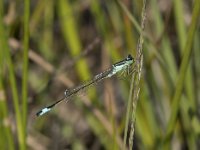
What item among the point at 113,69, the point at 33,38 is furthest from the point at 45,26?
the point at 113,69

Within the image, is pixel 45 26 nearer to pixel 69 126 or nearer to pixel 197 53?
pixel 69 126

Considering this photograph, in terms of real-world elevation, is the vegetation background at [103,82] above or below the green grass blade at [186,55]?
above

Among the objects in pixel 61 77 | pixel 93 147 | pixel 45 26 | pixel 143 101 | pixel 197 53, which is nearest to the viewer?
pixel 143 101

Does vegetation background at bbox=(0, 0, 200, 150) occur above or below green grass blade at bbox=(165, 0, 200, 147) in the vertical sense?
above

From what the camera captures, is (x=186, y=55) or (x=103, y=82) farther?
(x=103, y=82)

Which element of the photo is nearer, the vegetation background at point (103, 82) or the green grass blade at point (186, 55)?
the green grass blade at point (186, 55)

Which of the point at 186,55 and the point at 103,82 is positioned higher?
the point at 103,82

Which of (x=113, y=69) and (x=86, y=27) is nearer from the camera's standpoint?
(x=113, y=69)

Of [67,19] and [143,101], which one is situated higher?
[67,19]
